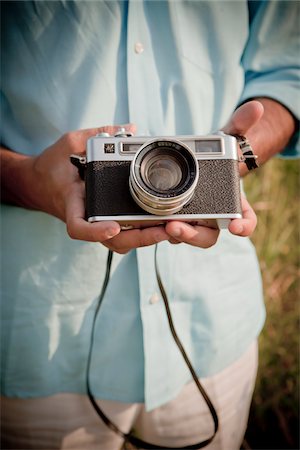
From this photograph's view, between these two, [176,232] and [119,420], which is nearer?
[176,232]

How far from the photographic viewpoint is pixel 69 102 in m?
0.96

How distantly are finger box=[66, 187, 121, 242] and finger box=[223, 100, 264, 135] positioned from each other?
0.95ft

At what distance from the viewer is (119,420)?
1033 mm

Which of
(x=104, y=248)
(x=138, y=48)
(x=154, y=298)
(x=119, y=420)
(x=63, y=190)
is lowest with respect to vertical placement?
(x=119, y=420)

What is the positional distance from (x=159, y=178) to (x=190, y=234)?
0.12 metres

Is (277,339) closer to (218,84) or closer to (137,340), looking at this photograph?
(137,340)

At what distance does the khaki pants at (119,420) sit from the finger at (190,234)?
0.39m

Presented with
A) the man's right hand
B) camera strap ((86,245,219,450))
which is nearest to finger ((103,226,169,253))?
the man's right hand

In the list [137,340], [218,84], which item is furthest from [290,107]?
[137,340]

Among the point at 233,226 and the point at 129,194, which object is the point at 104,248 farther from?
the point at 233,226

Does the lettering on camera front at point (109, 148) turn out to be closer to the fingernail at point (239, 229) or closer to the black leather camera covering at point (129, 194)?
the black leather camera covering at point (129, 194)

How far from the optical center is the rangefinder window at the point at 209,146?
2.81 ft

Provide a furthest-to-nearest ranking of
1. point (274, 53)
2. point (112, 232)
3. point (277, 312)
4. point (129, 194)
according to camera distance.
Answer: point (277, 312), point (274, 53), point (129, 194), point (112, 232)

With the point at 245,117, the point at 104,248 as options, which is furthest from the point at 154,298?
the point at 245,117
